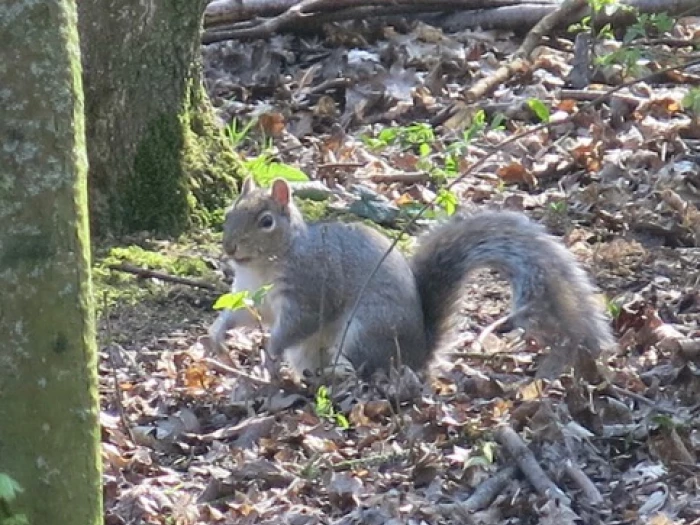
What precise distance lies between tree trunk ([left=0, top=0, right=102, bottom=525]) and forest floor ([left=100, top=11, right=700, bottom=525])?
101cm

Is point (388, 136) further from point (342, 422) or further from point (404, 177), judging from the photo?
point (342, 422)

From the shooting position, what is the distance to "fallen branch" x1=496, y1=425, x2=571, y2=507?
12.7 ft

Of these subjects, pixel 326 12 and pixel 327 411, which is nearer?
pixel 327 411

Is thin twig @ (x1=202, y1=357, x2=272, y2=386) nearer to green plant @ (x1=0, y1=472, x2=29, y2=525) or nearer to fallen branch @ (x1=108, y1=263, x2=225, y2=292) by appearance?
fallen branch @ (x1=108, y1=263, x2=225, y2=292)

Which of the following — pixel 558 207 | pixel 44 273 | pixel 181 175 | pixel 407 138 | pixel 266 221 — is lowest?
pixel 558 207

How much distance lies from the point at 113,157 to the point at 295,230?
52.8 inches

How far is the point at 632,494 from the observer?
12.8ft

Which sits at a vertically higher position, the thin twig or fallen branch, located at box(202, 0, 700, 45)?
fallen branch, located at box(202, 0, 700, 45)

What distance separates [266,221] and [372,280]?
0.50 metres

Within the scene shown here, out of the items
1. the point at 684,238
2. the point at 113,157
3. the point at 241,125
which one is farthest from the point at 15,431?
the point at 241,125

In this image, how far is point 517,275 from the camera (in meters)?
4.94

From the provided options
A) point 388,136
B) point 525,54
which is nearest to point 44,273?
point 388,136

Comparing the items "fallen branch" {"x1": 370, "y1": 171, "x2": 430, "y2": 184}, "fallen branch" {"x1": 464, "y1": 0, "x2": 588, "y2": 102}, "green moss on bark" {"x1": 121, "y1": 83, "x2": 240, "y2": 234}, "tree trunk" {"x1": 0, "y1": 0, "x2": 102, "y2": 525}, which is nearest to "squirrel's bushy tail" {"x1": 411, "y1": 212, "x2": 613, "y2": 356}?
"green moss on bark" {"x1": 121, "y1": 83, "x2": 240, "y2": 234}

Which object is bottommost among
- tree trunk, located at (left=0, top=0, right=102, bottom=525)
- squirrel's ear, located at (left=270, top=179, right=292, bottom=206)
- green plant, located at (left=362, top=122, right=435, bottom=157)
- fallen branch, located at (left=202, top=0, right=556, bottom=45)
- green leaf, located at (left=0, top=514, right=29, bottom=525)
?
green plant, located at (left=362, top=122, right=435, bottom=157)
